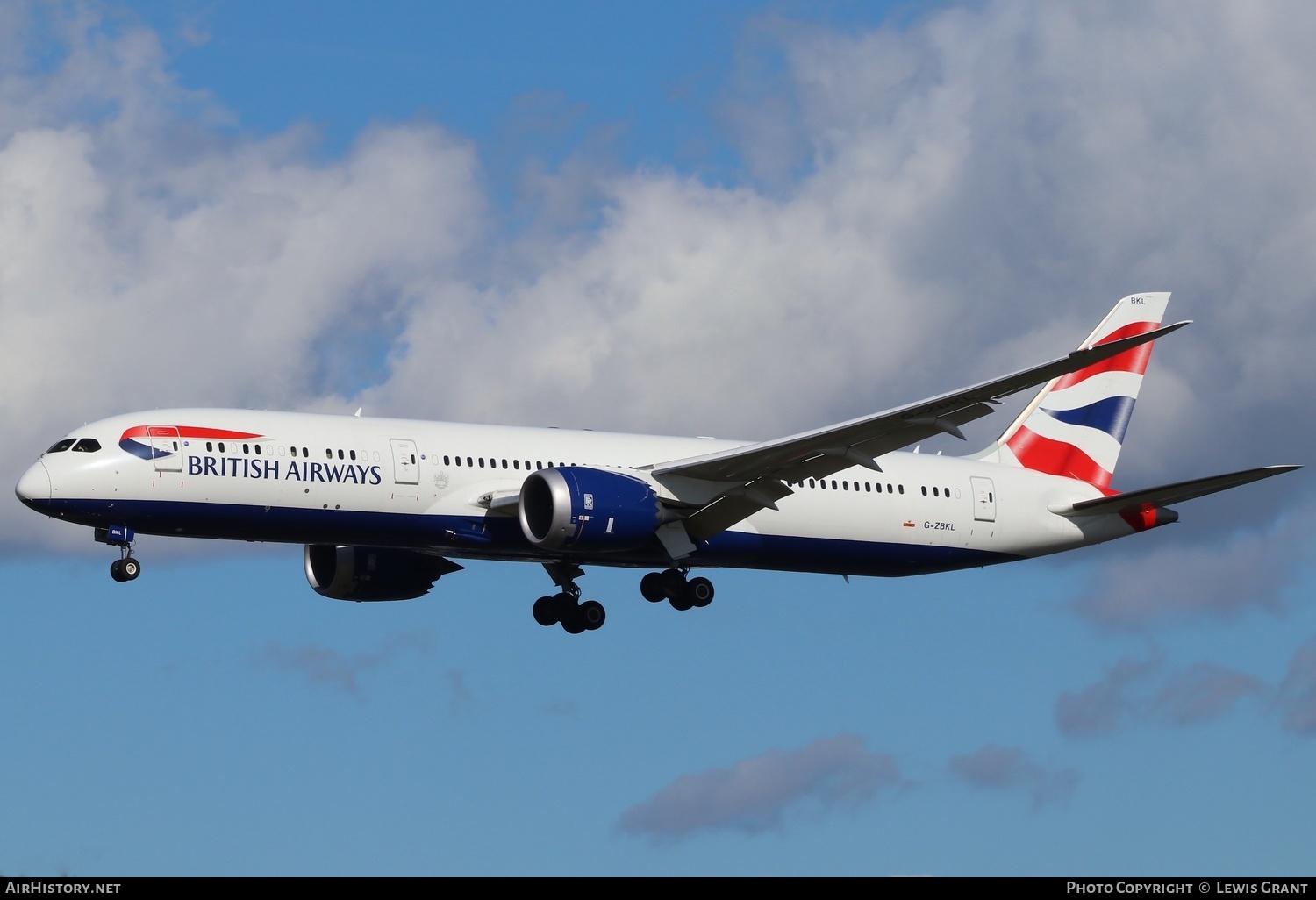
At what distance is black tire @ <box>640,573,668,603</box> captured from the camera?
48.9 meters

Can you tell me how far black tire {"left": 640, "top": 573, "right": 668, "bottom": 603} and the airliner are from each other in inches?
1.5

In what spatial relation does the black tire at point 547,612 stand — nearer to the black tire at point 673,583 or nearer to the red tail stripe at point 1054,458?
the black tire at point 673,583

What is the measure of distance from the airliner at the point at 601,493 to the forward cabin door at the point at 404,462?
0.15ft

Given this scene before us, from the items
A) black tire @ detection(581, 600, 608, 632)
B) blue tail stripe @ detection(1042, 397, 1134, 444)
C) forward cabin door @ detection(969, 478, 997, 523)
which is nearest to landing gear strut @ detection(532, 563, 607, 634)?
black tire @ detection(581, 600, 608, 632)

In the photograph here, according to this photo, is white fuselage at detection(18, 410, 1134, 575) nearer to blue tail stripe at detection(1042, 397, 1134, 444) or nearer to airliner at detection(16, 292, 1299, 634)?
airliner at detection(16, 292, 1299, 634)

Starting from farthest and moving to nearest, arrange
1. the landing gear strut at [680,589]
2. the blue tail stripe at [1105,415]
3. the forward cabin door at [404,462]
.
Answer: the blue tail stripe at [1105,415], the landing gear strut at [680,589], the forward cabin door at [404,462]

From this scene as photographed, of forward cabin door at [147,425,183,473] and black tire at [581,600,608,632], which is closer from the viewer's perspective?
forward cabin door at [147,425,183,473]

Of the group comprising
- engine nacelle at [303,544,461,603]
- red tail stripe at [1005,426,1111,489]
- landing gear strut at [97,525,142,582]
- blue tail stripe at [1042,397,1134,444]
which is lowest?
landing gear strut at [97,525,142,582]

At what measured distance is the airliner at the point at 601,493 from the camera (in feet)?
138

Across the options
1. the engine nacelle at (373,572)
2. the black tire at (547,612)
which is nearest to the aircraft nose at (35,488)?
the engine nacelle at (373,572)
